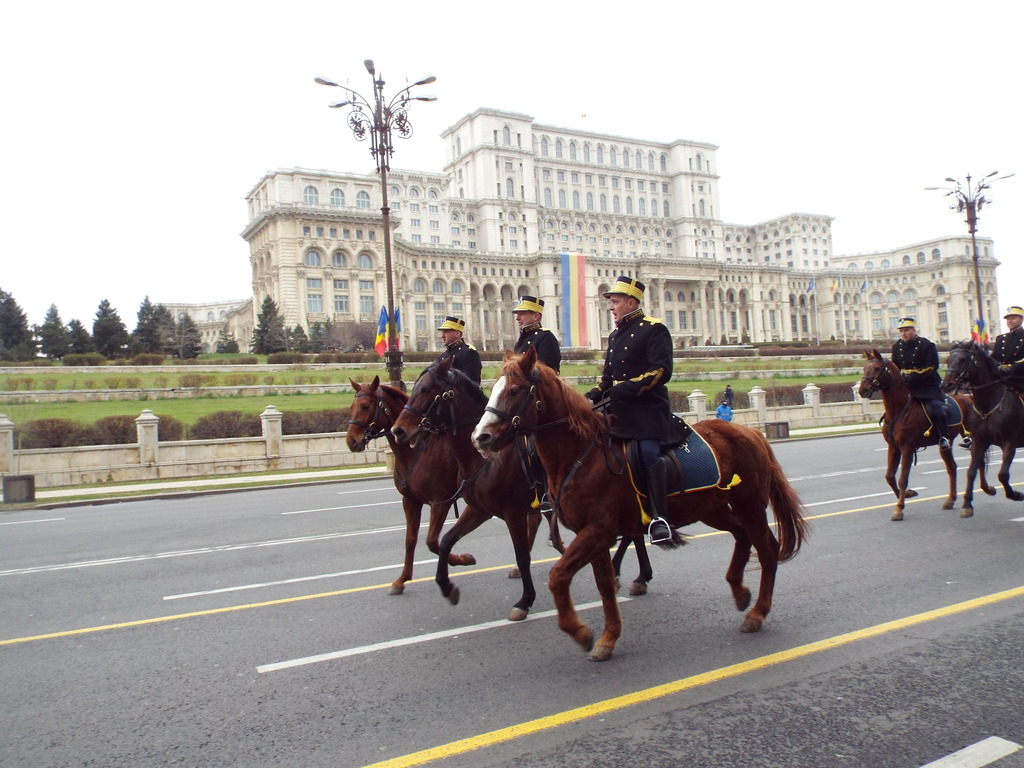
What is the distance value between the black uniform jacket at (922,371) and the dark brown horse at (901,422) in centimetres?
11

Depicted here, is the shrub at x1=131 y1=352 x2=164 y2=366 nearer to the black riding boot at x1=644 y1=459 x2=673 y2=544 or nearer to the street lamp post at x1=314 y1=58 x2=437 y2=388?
the street lamp post at x1=314 y1=58 x2=437 y2=388

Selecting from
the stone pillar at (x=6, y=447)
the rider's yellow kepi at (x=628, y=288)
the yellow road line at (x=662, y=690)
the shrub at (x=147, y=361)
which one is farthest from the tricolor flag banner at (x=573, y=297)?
the yellow road line at (x=662, y=690)

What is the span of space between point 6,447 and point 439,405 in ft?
69.7

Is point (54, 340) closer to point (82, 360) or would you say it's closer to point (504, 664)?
point (82, 360)

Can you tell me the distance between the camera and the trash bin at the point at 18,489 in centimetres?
1834

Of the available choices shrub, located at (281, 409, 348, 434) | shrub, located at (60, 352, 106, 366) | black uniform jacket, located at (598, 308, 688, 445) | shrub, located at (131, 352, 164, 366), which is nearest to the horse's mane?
black uniform jacket, located at (598, 308, 688, 445)

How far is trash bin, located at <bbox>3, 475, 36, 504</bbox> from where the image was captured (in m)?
18.3

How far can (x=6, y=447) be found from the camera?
22.1 m

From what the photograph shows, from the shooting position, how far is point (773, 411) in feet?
115

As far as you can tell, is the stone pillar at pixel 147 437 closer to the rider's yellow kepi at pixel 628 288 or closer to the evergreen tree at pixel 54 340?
the rider's yellow kepi at pixel 628 288

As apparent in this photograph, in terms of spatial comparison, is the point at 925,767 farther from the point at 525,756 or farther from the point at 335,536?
the point at 335,536

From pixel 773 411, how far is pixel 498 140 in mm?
111710

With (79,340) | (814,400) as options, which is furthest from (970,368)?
(79,340)

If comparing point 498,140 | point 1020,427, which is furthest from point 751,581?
point 498,140
